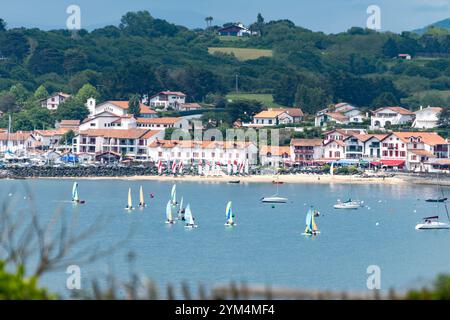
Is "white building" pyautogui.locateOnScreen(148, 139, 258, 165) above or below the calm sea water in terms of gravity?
above

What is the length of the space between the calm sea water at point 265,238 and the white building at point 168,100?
60.1ft

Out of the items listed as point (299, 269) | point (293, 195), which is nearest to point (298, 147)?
point (293, 195)

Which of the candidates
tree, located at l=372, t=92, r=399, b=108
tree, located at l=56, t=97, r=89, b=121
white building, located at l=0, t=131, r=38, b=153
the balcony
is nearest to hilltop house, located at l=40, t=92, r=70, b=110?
tree, located at l=56, t=97, r=89, b=121

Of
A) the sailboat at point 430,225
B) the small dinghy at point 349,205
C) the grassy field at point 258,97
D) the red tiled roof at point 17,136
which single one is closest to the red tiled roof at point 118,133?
the red tiled roof at point 17,136

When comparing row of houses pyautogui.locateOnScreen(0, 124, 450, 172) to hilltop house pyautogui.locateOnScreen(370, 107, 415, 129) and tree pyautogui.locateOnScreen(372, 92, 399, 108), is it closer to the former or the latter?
hilltop house pyautogui.locateOnScreen(370, 107, 415, 129)

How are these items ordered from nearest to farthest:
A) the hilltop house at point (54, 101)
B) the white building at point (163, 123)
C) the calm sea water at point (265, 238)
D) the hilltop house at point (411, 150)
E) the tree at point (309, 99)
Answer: the calm sea water at point (265, 238), the hilltop house at point (411, 150), the white building at point (163, 123), the hilltop house at point (54, 101), the tree at point (309, 99)

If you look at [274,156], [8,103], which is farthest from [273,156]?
[8,103]

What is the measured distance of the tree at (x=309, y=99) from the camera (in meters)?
61.3

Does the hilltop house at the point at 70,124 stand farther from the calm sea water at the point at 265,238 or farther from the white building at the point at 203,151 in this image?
the calm sea water at the point at 265,238

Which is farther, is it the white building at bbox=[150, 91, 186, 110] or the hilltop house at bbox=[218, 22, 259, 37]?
the hilltop house at bbox=[218, 22, 259, 37]

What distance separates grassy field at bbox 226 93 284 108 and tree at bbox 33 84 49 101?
936 centimetres

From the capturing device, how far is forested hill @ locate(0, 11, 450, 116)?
2552 inches
